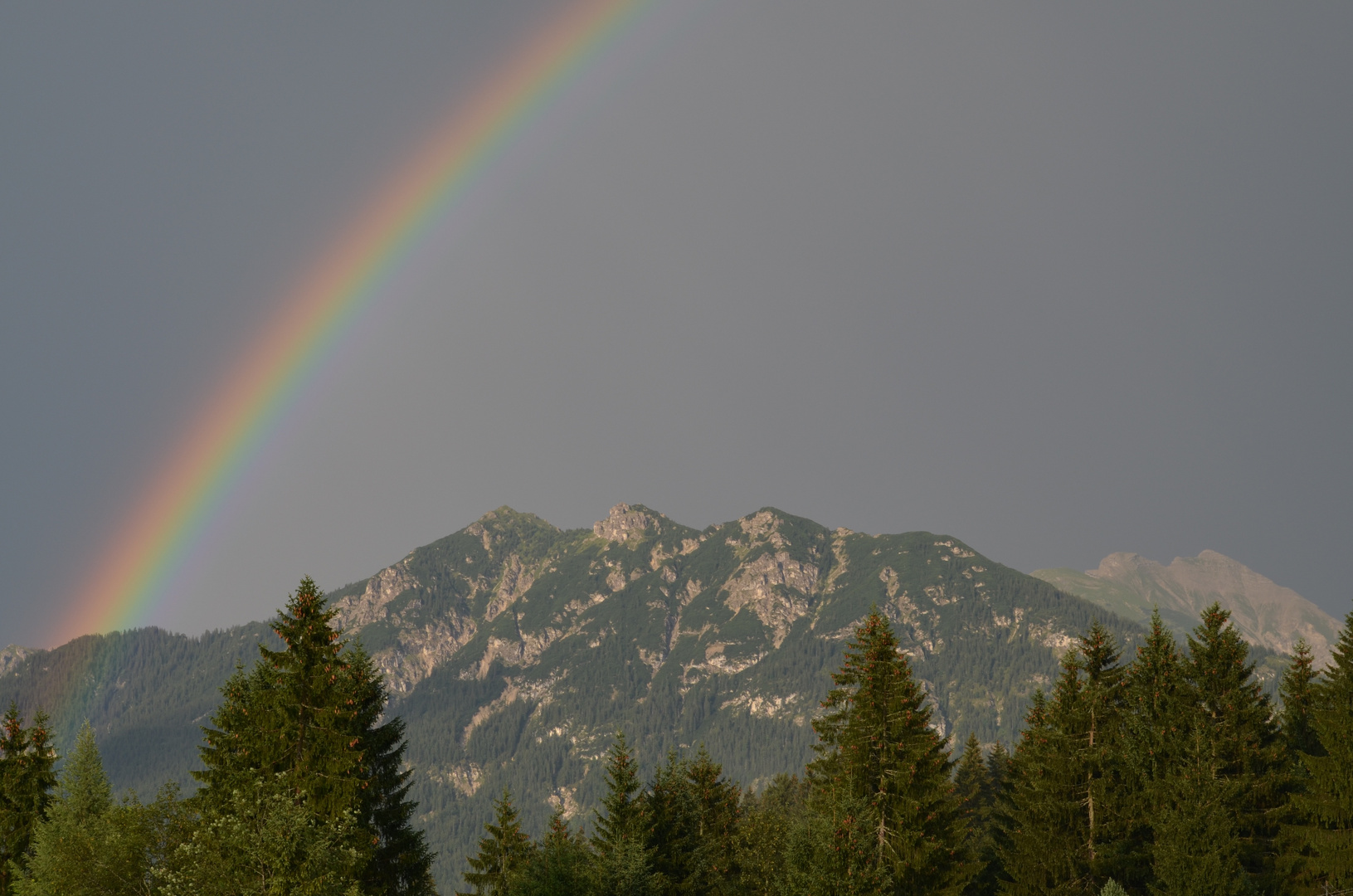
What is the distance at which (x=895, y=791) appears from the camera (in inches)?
1975

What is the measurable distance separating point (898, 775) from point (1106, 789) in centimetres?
1102

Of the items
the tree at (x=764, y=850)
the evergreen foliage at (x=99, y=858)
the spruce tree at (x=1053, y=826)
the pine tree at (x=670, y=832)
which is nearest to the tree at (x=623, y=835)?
the pine tree at (x=670, y=832)

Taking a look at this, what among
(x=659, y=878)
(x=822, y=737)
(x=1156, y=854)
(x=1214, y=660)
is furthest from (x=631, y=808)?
(x=1214, y=660)

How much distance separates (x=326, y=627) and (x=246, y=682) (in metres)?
9.87

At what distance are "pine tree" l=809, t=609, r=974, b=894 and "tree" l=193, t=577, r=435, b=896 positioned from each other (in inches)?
821

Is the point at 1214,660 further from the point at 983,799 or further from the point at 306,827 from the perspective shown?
the point at 983,799

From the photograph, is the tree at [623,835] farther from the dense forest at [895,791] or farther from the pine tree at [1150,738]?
the pine tree at [1150,738]

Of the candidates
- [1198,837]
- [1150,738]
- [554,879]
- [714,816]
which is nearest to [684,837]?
[554,879]

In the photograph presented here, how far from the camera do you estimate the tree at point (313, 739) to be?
4297 centimetres

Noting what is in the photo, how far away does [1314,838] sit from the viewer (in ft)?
153

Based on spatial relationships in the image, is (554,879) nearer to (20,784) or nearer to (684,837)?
(684,837)

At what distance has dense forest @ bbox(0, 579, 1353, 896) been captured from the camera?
1741 inches

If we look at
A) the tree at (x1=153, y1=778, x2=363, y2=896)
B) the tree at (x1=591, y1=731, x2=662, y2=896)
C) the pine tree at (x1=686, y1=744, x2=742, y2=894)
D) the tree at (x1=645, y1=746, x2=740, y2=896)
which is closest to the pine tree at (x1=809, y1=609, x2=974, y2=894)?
the tree at (x1=591, y1=731, x2=662, y2=896)

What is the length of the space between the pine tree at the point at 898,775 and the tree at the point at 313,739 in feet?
68.4
